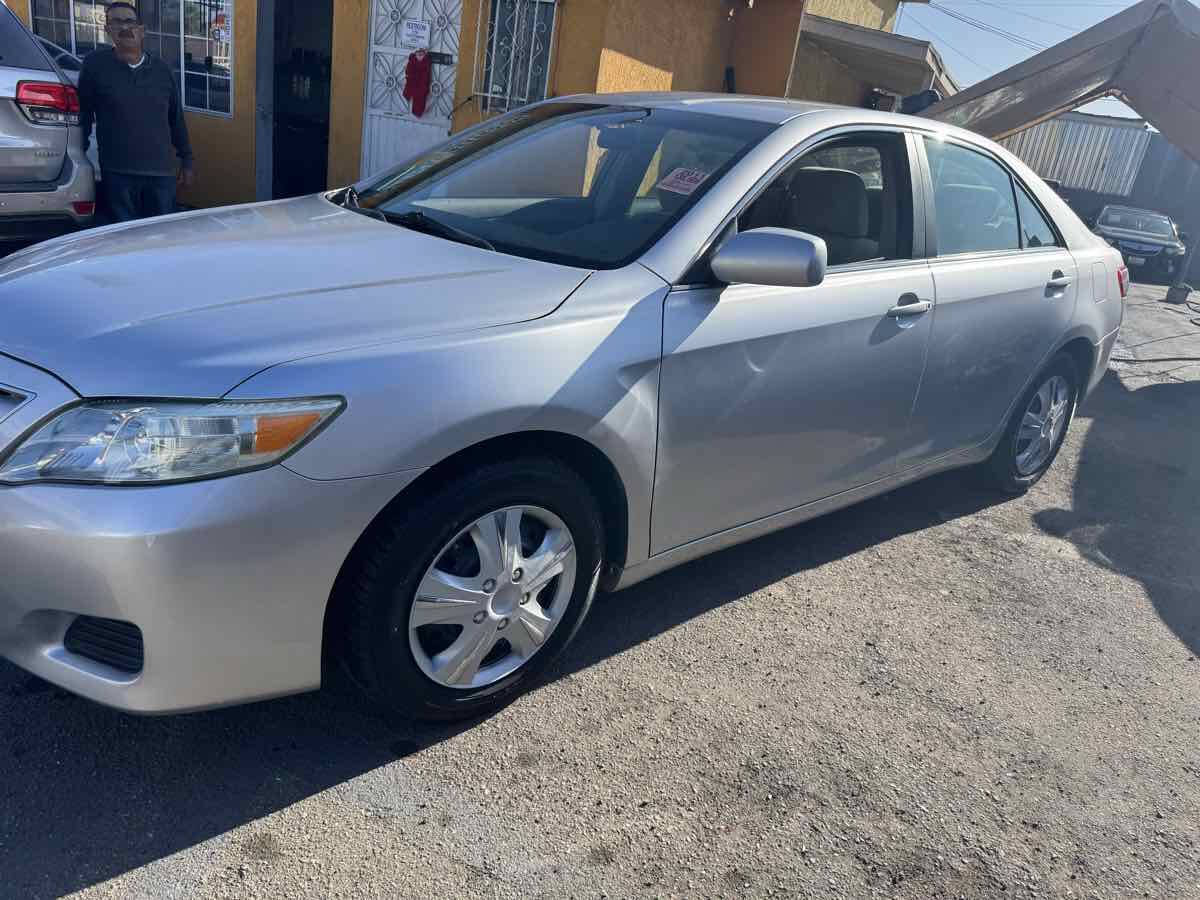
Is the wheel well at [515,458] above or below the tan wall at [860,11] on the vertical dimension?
below

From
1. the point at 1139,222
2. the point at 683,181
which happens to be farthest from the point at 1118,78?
the point at 1139,222

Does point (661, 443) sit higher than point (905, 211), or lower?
lower

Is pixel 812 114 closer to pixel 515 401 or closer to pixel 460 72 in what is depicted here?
pixel 515 401

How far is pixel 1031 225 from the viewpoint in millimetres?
4340

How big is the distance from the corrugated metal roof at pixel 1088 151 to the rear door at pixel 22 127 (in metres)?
27.1

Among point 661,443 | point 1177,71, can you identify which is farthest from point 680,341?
point 1177,71

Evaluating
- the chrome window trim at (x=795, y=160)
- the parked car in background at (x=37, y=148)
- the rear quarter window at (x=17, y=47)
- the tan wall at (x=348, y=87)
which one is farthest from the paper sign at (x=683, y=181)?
the tan wall at (x=348, y=87)

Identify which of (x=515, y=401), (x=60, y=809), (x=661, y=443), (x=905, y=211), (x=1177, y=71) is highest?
(x=1177, y=71)

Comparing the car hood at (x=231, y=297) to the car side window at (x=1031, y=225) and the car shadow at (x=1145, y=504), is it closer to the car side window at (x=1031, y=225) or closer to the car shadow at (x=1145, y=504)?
the car side window at (x=1031, y=225)

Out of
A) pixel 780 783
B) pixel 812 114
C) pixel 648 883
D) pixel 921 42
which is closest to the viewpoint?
pixel 648 883

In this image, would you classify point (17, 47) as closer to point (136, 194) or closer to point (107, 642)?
point (136, 194)

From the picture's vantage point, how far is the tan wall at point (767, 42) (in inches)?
404

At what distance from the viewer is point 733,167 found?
3025mm

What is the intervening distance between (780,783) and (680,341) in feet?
3.92
